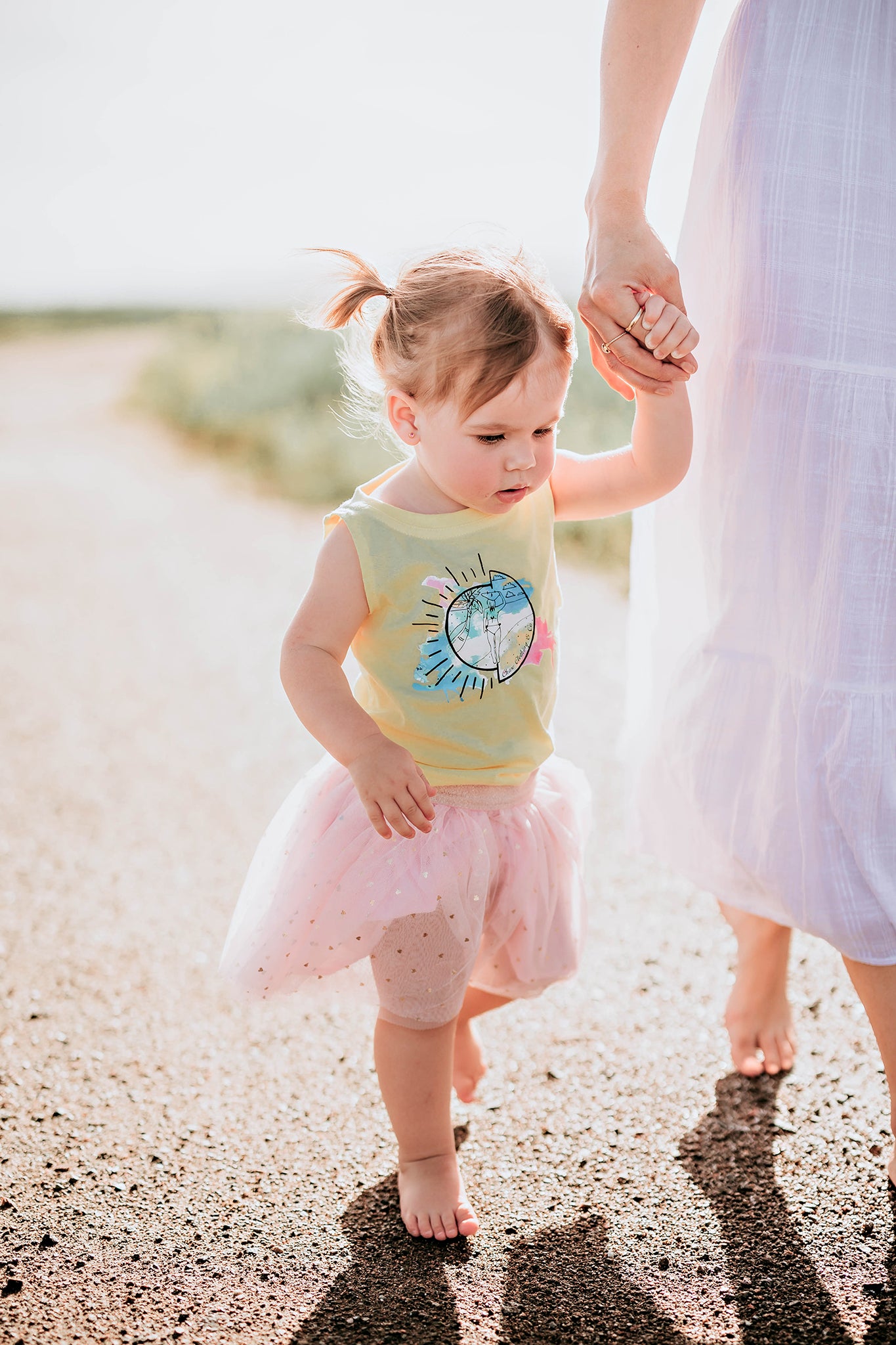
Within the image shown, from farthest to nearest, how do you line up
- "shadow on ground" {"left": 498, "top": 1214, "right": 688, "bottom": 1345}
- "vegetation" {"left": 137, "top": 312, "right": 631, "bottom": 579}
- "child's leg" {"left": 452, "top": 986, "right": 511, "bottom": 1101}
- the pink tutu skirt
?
"vegetation" {"left": 137, "top": 312, "right": 631, "bottom": 579}, "child's leg" {"left": 452, "top": 986, "right": 511, "bottom": 1101}, the pink tutu skirt, "shadow on ground" {"left": 498, "top": 1214, "right": 688, "bottom": 1345}

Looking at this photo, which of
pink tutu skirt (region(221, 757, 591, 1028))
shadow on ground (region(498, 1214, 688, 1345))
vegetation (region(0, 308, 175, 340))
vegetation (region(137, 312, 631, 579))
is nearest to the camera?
shadow on ground (region(498, 1214, 688, 1345))

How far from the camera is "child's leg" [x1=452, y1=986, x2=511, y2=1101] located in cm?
204

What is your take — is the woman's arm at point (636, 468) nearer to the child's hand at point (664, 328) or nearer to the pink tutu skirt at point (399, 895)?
the child's hand at point (664, 328)

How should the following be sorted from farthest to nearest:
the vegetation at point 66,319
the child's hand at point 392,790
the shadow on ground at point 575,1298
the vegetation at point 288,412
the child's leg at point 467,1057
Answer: the vegetation at point 66,319, the vegetation at point 288,412, the child's leg at point 467,1057, the shadow on ground at point 575,1298, the child's hand at point 392,790

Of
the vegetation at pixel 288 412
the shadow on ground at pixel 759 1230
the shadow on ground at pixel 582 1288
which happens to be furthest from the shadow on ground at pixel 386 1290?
the vegetation at pixel 288 412

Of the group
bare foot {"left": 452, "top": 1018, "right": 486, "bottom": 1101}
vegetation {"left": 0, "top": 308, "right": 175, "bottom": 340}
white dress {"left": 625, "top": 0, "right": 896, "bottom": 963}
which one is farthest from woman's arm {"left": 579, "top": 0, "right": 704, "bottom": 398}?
vegetation {"left": 0, "top": 308, "right": 175, "bottom": 340}

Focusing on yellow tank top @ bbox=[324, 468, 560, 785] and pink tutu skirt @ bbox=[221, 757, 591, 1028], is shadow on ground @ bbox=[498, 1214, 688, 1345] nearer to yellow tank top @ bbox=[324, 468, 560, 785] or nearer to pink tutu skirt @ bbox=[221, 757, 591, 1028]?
pink tutu skirt @ bbox=[221, 757, 591, 1028]

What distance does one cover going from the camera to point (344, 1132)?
2.02 m

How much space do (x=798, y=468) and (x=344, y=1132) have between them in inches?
51.1

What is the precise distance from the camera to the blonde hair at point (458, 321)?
1.55 meters

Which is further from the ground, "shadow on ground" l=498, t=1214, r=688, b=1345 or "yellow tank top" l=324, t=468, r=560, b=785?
"yellow tank top" l=324, t=468, r=560, b=785

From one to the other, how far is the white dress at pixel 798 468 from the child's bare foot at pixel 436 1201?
0.60 metres

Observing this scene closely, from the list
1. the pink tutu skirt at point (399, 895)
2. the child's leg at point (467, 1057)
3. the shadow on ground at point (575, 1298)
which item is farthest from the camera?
the child's leg at point (467, 1057)

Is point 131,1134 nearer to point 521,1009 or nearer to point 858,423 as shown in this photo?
point 521,1009
